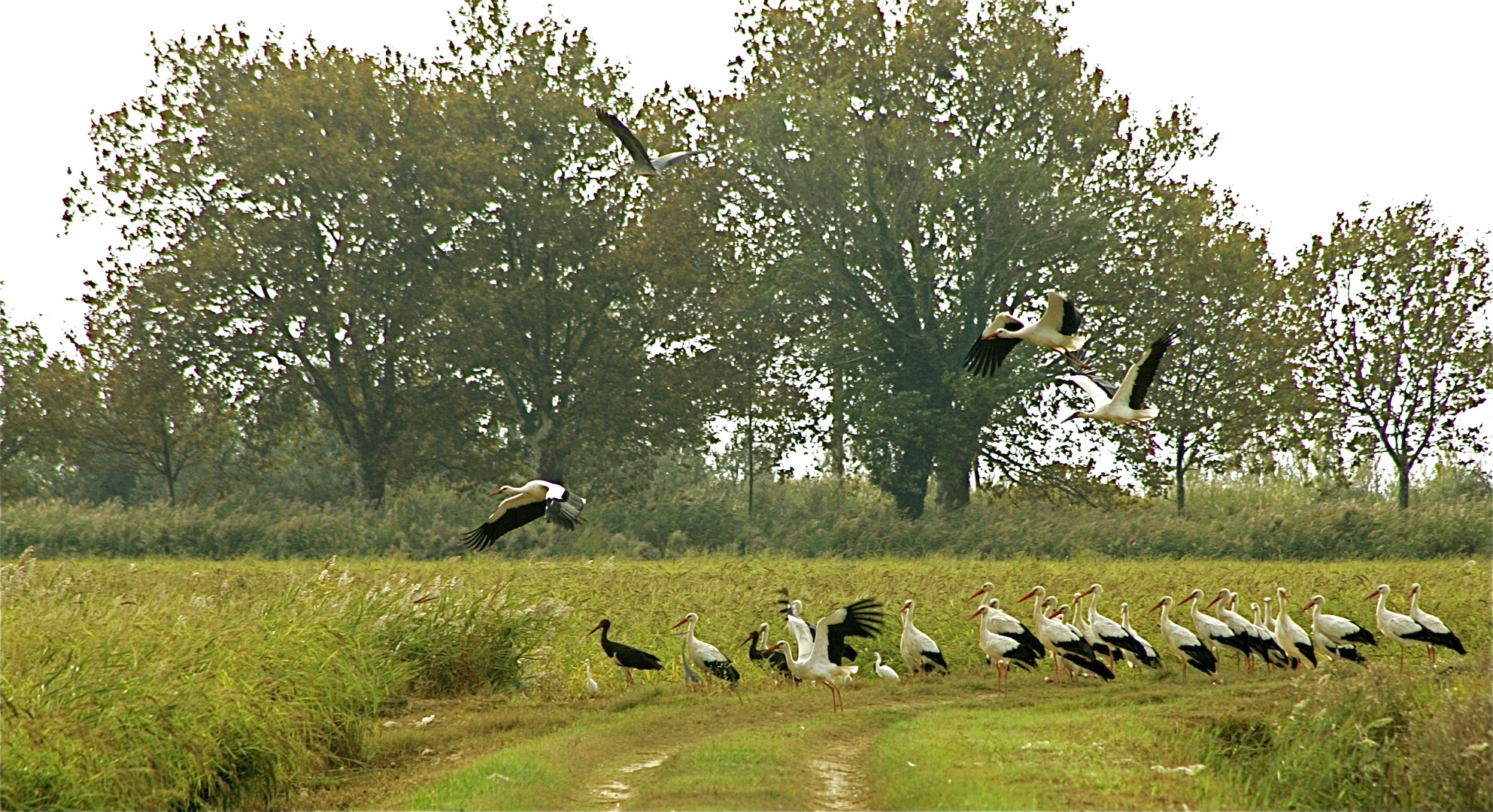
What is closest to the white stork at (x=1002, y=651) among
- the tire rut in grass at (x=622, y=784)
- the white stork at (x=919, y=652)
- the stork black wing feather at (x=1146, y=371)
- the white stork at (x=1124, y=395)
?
the white stork at (x=919, y=652)

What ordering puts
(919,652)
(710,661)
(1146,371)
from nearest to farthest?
(1146,371) < (710,661) < (919,652)

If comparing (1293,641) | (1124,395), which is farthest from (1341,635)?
(1124,395)

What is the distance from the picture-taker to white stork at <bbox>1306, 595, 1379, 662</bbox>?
50.6 feet

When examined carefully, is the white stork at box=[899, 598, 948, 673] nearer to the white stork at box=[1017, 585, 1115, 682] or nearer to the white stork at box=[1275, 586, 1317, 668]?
the white stork at box=[1017, 585, 1115, 682]

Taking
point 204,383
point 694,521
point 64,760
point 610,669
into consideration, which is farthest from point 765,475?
point 64,760

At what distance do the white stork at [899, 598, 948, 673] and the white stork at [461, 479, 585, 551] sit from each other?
514 centimetres

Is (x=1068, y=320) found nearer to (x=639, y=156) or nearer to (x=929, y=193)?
(x=639, y=156)

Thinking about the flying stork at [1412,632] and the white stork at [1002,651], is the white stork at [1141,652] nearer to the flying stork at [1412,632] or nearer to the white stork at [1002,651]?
the white stork at [1002,651]

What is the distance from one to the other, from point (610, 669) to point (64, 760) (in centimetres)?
767

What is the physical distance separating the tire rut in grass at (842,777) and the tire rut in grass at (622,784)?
131 centimetres

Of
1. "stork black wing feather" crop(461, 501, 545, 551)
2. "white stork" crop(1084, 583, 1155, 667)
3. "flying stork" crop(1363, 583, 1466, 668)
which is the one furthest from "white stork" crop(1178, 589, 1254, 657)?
"stork black wing feather" crop(461, 501, 545, 551)

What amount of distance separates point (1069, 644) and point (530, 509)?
651 cm

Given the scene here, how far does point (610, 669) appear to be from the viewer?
1496 cm

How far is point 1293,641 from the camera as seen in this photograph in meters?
15.2
